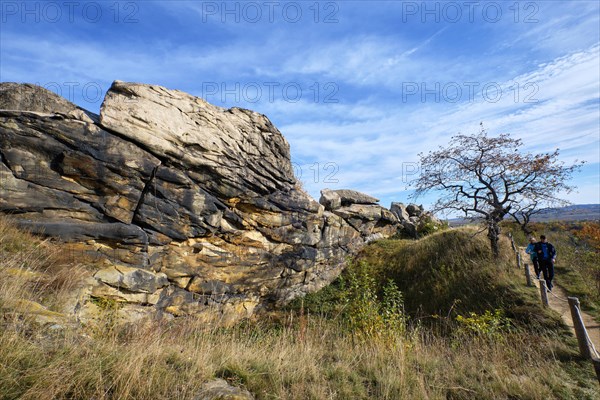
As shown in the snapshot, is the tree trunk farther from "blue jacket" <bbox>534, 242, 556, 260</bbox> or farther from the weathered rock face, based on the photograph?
the weathered rock face

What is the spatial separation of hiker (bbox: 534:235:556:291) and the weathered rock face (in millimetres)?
10212

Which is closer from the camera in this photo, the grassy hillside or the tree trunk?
the grassy hillside

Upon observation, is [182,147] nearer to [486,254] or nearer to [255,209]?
[255,209]

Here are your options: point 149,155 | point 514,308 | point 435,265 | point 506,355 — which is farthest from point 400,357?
point 435,265

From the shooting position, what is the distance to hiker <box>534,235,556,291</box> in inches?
425

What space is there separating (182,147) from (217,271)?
17.0ft

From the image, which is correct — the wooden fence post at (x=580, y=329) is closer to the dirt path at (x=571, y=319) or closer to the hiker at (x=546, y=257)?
the dirt path at (x=571, y=319)

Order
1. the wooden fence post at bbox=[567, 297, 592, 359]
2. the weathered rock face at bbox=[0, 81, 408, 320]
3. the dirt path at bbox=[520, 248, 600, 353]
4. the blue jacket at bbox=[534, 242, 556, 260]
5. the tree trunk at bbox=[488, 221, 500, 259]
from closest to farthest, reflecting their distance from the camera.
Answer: the wooden fence post at bbox=[567, 297, 592, 359] → the dirt path at bbox=[520, 248, 600, 353] → the weathered rock face at bbox=[0, 81, 408, 320] → the blue jacket at bbox=[534, 242, 556, 260] → the tree trunk at bbox=[488, 221, 500, 259]

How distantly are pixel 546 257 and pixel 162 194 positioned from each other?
14481 millimetres

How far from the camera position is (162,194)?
33.8 ft

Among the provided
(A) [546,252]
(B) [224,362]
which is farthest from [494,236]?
(B) [224,362]

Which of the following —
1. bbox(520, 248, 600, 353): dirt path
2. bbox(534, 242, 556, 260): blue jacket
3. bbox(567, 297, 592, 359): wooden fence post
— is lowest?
bbox(520, 248, 600, 353): dirt path

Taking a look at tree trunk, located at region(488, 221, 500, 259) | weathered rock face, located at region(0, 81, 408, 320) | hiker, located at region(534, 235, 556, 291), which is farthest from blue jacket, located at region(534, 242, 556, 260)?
weathered rock face, located at region(0, 81, 408, 320)

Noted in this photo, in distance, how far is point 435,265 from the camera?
15.7 metres
